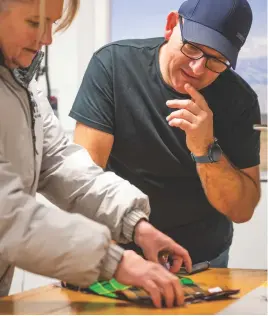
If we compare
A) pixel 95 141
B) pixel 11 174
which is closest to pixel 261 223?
pixel 95 141

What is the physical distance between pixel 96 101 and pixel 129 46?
0.61 ft

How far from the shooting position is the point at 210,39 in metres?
1.47

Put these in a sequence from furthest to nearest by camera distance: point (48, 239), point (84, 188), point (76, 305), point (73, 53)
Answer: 1. point (73, 53)
2. point (84, 188)
3. point (76, 305)
4. point (48, 239)

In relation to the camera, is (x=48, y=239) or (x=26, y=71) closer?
(x=48, y=239)

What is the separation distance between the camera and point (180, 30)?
1.53 meters

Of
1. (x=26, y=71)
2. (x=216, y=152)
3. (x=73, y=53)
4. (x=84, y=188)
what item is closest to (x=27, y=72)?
(x=26, y=71)

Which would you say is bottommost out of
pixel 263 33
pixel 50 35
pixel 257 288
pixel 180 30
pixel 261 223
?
pixel 261 223

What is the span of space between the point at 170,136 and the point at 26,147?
62 centimetres

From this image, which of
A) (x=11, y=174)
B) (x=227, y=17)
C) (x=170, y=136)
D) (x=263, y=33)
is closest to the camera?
(x=11, y=174)

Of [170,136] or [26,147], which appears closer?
[26,147]

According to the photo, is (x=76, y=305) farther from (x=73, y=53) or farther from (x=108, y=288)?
(x=73, y=53)

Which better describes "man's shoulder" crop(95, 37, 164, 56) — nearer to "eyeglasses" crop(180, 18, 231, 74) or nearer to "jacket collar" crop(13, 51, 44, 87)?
"eyeglasses" crop(180, 18, 231, 74)

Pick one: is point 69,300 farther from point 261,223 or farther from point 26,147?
point 261,223

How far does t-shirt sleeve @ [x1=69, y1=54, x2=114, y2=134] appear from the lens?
5.05 ft
